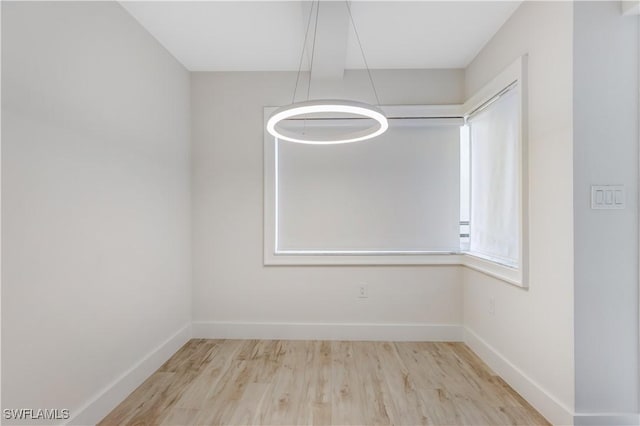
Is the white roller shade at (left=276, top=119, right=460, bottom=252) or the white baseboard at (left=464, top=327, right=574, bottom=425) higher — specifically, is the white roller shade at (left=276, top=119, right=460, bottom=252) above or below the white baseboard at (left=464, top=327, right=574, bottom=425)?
above

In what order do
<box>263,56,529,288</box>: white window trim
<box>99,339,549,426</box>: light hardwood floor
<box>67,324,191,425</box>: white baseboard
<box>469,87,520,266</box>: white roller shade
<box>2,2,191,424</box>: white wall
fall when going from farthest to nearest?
<box>263,56,529,288</box>: white window trim, <box>469,87,520,266</box>: white roller shade, <box>99,339,549,426</box>: light hardwood floor, <box>67,324,191,425</box>: white baseboard, <box>2,2,191,424</box>: white wall

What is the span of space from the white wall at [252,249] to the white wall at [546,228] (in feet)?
2.97

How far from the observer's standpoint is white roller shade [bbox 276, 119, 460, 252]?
3.02 m

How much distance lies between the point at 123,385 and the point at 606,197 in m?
2.99

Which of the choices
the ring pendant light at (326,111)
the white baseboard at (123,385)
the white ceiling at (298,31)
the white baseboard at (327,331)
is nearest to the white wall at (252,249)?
the white baseboard at (327,331)

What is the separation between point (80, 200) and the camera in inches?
67.1

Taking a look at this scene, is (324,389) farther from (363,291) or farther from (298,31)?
(298,31)

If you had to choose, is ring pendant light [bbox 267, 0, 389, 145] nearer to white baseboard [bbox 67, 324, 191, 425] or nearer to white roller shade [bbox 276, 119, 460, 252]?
white roller shade [bbox 276, 119, 460, 252]

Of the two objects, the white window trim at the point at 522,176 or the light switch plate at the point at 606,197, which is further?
the white window trim at the point at 522,176

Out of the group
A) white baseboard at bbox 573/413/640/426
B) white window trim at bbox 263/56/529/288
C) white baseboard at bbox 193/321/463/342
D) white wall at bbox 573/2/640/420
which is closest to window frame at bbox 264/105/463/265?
white window trim at bbox 263/56/529/288

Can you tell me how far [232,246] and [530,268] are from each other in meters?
2.40

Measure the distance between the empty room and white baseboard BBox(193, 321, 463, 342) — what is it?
19 millimetres

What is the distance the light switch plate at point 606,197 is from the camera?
1.63m

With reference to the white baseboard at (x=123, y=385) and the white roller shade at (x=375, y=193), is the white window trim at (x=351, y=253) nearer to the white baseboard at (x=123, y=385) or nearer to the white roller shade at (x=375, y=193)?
the white roller shade at (x=375, y=193)
